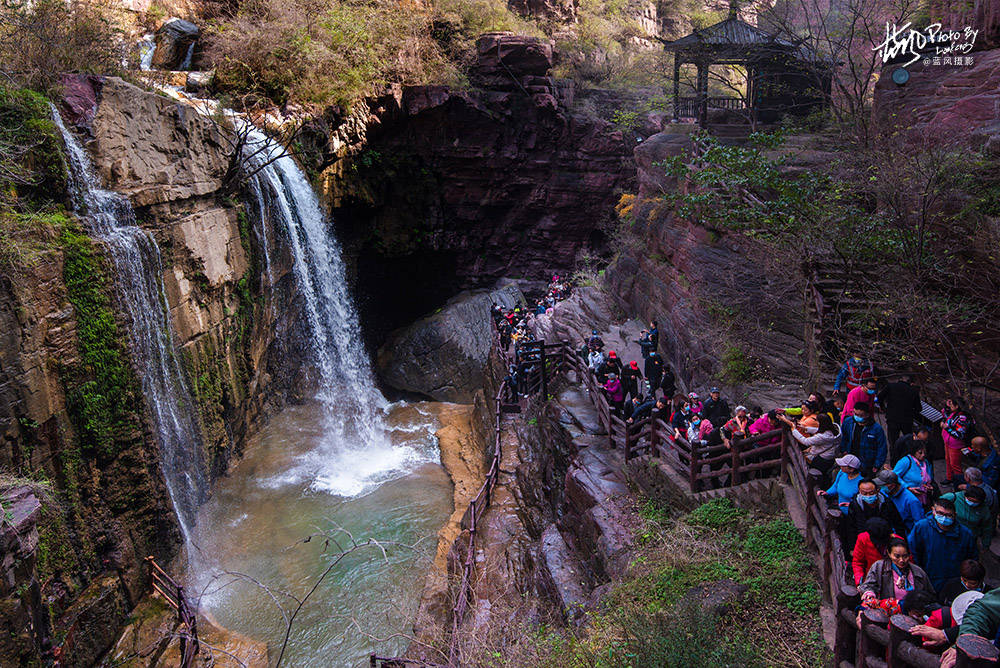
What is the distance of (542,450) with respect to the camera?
14.8 m

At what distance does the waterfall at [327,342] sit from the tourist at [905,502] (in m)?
13.0

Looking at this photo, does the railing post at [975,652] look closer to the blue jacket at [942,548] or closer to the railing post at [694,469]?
the blue jacket at [942,548]

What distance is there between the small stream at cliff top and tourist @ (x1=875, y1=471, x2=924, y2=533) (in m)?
5.81

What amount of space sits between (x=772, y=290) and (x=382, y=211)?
61.7 feet

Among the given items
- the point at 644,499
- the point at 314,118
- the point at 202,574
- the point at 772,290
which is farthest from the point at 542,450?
the point at 314,118

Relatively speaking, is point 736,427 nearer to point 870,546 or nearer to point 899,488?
point 899,488

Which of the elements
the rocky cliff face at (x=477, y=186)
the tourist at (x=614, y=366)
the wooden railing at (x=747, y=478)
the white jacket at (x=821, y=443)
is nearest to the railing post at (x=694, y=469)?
the wooden railing at (x=747, y=478)

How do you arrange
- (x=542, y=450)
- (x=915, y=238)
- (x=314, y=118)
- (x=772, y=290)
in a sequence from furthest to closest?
(x=314, y=118), (x=542, y=450), (x=772, y=290), (x=915, y=238)

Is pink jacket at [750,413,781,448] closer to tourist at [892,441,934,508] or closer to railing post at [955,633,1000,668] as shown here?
tourist at [892,441,934,508]

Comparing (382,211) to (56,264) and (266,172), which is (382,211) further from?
(56,264)

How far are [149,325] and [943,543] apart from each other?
1394 centimetres

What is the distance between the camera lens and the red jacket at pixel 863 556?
552 cm

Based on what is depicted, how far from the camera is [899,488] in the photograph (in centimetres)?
606
